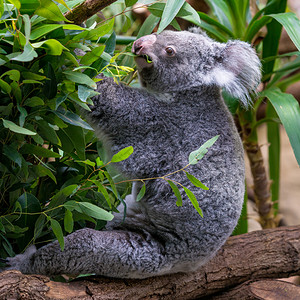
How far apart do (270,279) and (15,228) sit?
5.26 feet

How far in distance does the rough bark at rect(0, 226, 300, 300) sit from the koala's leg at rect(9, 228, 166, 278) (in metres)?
0.09

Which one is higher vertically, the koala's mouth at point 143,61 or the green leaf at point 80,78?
the green leaf at point 80,78

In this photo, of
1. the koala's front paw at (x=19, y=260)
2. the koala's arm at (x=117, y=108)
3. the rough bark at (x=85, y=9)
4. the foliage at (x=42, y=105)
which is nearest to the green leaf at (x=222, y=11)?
the koala's arm at (x=117, y=108)

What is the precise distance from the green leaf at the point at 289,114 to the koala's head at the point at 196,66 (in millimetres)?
455

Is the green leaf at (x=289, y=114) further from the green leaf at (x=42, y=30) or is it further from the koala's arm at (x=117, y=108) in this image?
the green leaf at (x=42, y=30)

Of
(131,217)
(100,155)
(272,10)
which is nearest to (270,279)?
(131,217)

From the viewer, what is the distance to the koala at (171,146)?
2.09m

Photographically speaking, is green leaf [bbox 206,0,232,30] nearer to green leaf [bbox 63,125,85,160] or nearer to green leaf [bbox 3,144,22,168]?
green leaf [bbox 63,125,85,160]

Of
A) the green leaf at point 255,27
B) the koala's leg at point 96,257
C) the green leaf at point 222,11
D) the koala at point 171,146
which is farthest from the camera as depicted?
the green leaf at point 222,11

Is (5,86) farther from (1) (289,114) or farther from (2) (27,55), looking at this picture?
(1) (289,114)

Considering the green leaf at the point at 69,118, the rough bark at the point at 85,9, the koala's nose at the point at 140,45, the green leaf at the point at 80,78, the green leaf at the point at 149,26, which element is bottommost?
the green leaf at the point at 69,118

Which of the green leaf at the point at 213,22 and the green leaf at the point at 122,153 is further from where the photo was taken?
the green leaf at the point at 213,22

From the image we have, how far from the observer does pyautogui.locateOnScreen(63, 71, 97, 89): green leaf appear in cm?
164

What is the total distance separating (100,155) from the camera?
7.24 feet
